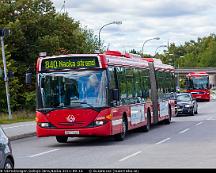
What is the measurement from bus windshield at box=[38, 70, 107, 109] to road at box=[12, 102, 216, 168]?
1454 millimetres

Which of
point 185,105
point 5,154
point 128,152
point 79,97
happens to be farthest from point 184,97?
point 5,154

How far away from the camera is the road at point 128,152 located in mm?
14297

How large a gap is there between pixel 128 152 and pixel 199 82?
5770 cm

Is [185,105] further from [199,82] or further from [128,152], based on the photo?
[199,82]

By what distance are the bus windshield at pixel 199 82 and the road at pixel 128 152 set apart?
49.5 metres

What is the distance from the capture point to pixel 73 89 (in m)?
20.0

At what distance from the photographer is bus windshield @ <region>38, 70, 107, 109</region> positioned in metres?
20.0

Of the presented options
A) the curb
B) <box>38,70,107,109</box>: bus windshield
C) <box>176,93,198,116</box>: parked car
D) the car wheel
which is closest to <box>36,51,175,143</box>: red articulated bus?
<box>38,70,107,109</box>: bus windshield

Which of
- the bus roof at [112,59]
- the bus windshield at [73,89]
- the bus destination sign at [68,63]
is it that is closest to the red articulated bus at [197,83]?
the bus roof at [112,59]

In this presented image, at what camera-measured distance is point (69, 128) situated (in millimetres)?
20250

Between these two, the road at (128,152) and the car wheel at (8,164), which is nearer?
the car wheel at (8,164)

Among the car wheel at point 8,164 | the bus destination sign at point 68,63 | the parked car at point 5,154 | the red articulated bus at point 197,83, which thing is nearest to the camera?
the parked car at point 5,154

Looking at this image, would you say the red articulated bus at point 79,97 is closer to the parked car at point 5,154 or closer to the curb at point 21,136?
the curb at point 21,136

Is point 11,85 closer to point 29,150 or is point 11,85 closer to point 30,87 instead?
point 30,87
